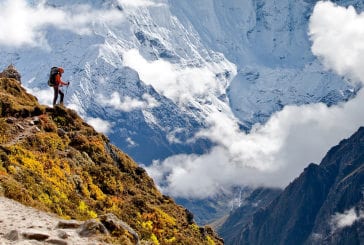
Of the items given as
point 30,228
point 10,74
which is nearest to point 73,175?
point 30,228

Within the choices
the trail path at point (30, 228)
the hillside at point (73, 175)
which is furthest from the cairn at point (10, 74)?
the trail path at point (30, 228)

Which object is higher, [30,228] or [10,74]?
[10,74]

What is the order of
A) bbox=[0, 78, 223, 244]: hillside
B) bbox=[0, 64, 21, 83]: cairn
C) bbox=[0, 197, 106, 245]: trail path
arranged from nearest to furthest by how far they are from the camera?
bbox=[0, 197, 106, 245]: trail path, bbox=[0, 78, 223, 244]: hillside, bbox=[0, 64, 21, 83]: cairn

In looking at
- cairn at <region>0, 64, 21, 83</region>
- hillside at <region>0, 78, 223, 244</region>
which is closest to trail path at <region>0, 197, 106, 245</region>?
hillside at <region>0, 78, 223, 244</region>

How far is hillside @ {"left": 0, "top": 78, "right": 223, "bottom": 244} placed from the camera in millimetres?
40250

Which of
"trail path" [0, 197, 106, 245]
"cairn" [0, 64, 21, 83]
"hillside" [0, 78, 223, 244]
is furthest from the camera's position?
"cairn" [0, 64, 21, 83]

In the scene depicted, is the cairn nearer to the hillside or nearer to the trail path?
the hillside

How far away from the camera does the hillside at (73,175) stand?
4025 cm

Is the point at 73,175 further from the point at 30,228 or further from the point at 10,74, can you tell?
the point at 10,74

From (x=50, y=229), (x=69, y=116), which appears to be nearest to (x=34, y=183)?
(x=50, y=229)

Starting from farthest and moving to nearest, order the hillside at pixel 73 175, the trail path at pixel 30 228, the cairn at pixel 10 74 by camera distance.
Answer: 1. the cairn at pixel 10 74
2. the hillside at pixel 73 175
3. the trail path at pixel 30 228

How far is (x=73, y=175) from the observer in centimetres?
4822

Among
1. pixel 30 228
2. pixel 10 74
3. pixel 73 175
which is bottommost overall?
pixel 30 228

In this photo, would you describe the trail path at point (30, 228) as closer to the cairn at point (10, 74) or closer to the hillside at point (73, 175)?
the hillside at point (73, 175)
